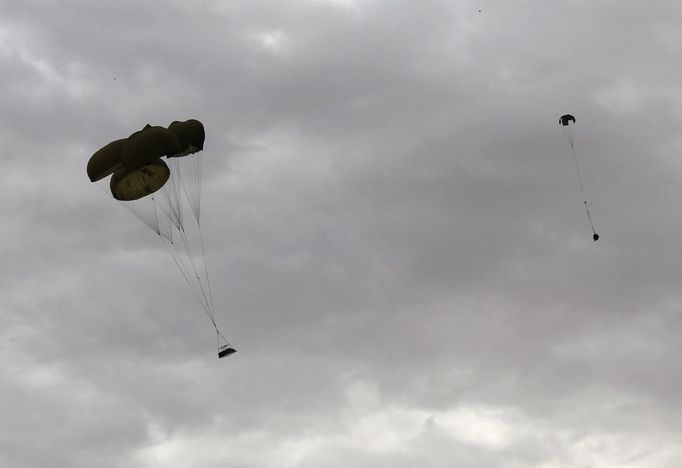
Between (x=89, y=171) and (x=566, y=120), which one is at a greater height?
(x=566, y=120)

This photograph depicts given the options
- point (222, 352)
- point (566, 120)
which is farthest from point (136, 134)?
point (566, 120)

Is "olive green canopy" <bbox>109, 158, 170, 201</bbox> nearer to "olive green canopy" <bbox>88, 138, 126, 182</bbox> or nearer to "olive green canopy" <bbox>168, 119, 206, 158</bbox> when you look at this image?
"olive green canopy" <bbox>88, 138, 126, 182</bbox>

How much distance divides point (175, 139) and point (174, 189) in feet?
12.1

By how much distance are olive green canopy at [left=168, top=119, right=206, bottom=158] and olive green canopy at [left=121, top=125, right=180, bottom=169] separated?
2.95m

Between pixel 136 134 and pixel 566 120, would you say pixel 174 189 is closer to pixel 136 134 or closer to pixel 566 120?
pixel 136 134

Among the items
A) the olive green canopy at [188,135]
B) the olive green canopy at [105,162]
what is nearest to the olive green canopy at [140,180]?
the olive green canopy at [105,162]

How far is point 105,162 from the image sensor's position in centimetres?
9719

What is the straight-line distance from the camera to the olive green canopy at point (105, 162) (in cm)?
9719

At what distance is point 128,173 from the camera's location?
97562 mm

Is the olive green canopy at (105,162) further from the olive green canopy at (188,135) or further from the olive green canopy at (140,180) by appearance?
the olive green canopy at (188,135)

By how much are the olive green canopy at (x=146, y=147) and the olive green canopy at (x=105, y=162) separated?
71 centimetres

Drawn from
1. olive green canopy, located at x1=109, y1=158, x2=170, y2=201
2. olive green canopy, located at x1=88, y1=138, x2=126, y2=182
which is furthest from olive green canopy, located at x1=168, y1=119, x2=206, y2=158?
olive green canopy, located at x1=88, y1=138, x2=126, y2=182

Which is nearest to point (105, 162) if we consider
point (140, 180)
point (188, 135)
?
point (140, 180)

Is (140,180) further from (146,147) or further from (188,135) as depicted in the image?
(188,135)
